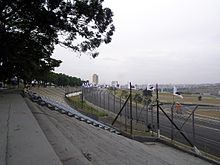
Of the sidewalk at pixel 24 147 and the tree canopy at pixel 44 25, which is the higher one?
the tree canopy at pixel 44 25

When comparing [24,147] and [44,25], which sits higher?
[44,25]

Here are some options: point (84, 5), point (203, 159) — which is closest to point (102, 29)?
point (84, 5)

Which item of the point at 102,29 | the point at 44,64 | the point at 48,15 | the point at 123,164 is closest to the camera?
the point at 123,164

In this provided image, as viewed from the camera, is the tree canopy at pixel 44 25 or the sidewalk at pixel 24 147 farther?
the tree canopy at pixel 44 25

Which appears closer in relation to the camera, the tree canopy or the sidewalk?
the sidewalk

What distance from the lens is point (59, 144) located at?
3010mm

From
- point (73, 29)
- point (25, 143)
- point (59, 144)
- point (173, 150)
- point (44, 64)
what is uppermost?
point (73, 29)

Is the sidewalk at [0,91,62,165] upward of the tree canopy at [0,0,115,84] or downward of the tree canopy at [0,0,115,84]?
downward

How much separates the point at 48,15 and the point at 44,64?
3669 mm

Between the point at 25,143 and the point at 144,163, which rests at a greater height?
the point at 25,143

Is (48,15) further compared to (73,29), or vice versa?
(73,29)

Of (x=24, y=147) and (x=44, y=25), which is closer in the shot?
(x=24, y=147)

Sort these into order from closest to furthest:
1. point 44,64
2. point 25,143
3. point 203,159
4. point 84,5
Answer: point 25,143 → point 84,5 → point 203,159 → point 44,64

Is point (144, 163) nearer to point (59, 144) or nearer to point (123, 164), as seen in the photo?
point (123, 164)
